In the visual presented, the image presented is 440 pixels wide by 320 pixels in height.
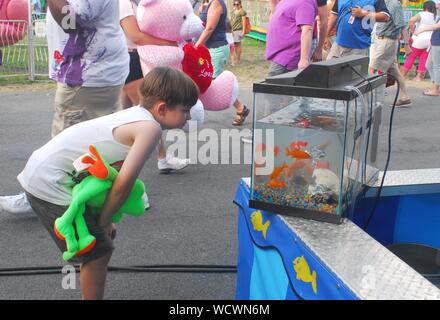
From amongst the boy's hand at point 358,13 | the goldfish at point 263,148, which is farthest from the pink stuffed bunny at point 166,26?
the boy's hand at point 358,13

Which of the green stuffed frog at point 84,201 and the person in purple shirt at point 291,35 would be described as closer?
the green stuffed frog at point 84,201

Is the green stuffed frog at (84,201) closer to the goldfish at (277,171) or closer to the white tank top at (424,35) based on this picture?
the goldfish at (277,171)

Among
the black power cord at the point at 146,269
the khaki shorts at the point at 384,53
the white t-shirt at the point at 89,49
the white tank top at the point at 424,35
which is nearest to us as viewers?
the black power cord at the point at 146,269

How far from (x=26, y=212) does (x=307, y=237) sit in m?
2.69

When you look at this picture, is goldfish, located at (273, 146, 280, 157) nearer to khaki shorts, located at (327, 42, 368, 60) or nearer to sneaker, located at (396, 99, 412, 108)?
khaki shorts, located at (327, 42, 368, 60)

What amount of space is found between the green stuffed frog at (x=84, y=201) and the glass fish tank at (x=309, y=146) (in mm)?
568

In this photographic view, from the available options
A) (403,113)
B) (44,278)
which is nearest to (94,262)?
(44,278)

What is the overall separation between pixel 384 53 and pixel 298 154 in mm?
6391

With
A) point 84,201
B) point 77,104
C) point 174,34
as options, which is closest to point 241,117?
point 174,34

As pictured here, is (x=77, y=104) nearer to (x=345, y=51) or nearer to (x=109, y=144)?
(x=109, y=144)

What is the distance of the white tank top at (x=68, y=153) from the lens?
2.38m

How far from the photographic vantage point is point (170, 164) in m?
5.20

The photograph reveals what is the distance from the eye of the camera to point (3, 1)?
1055 cm
